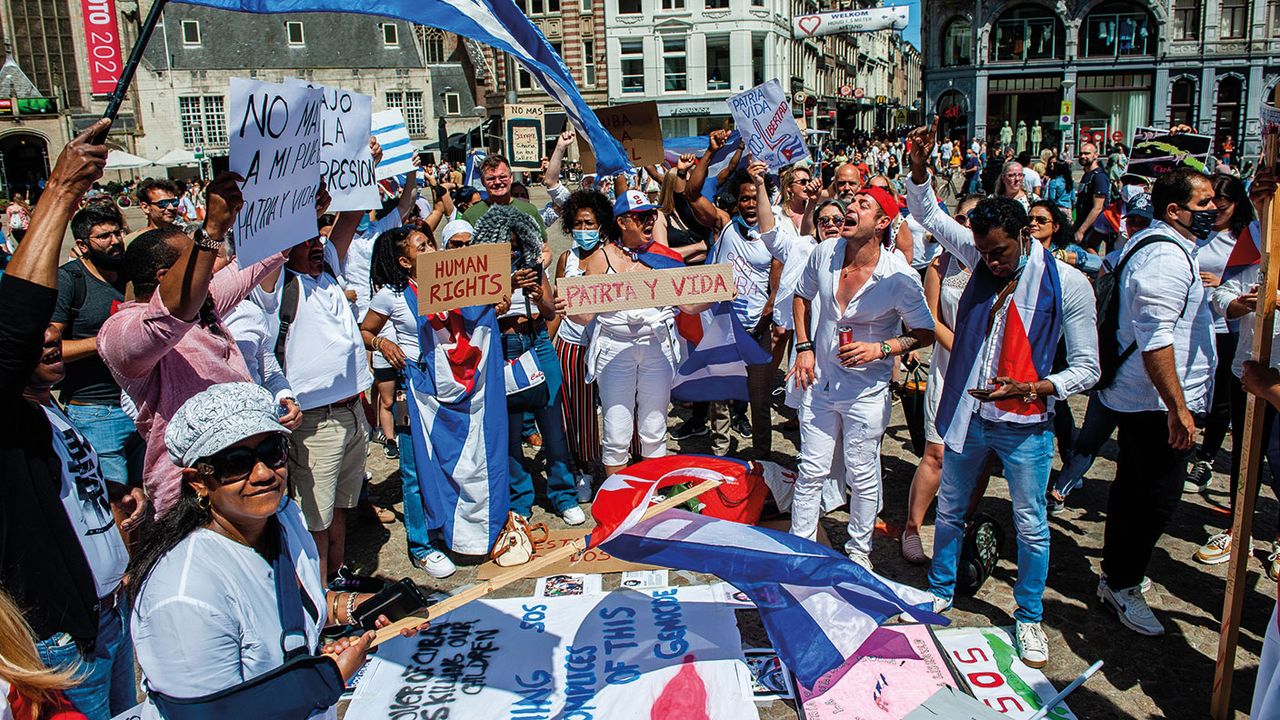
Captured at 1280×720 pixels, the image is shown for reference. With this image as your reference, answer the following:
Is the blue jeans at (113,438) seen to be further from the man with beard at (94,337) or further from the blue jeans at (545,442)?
the blue jeans at (545,442)

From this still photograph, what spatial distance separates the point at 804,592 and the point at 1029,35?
50.9 metres

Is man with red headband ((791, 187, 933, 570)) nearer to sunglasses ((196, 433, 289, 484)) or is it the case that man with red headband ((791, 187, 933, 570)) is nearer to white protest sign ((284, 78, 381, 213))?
white protest sign ((284, 78, 381, 213))

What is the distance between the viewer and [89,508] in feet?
8.72

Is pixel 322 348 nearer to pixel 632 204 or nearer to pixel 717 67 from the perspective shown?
pixel 632 204

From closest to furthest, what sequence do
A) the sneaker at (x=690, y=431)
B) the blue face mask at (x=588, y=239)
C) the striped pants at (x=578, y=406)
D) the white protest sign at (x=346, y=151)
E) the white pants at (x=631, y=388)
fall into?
the white protest sign at (x=346, y=151) → the white pants at (x=631, y=388) → the blue face mask at (x=588, y=239) → the striped pants at (x=578, y=406) → the sneaker at (x=690, y=431)

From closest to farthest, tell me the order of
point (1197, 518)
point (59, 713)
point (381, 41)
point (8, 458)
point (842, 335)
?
point (59, 713) < point (8, 458) < point (842, 335) < point (1197, 518) < point (381, 41)

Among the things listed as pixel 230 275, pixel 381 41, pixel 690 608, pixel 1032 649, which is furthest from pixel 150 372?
pixel 381 41

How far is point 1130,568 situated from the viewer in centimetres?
408

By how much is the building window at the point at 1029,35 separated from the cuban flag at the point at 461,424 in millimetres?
49229

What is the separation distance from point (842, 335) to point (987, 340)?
2.37ft

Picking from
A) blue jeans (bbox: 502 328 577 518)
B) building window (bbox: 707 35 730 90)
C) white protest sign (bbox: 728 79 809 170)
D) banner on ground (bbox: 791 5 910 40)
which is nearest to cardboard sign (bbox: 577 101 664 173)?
white protest sign (bbox: 728 79 809 170)

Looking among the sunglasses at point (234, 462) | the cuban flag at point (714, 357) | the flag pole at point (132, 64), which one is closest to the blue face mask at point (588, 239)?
the cuban flag at point (714, 357)

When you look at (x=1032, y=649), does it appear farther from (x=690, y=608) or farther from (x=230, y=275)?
(x=230, y=275)

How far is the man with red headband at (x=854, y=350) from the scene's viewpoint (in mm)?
4312
